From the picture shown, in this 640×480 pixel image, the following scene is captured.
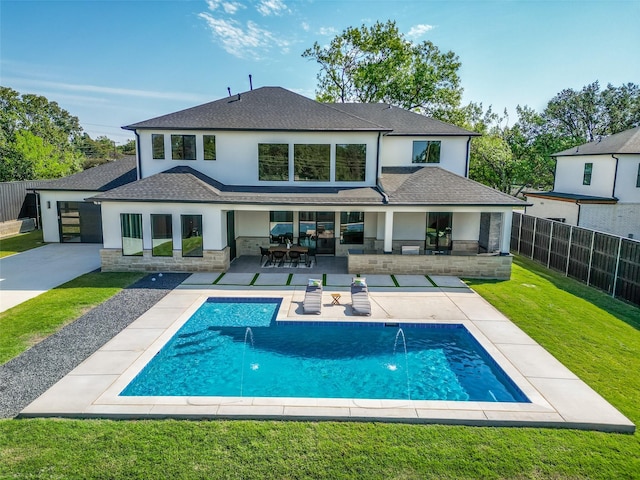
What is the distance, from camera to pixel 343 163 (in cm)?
1917

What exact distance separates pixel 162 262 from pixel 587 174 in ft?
89.6

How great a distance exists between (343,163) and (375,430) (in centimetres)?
1440

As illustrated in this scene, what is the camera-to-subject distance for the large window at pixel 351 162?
1898 cm

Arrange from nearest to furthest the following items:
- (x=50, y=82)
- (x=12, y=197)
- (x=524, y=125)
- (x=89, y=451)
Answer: (x=89, y=451), (x=12, y=197), (x=50, y=82), (x=524, y=125)

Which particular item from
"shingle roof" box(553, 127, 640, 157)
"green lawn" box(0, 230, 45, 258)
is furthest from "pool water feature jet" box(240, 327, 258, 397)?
"shingle roof" box(553, 127, 640, 157)

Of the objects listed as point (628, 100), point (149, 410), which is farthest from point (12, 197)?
point (628, 100)

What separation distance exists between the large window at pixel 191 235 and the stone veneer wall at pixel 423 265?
6769 millimetres

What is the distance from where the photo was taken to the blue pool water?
8.43 m

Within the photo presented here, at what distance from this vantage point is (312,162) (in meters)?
19.2

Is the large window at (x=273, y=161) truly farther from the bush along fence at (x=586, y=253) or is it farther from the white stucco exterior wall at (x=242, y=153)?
the bush along fence at (x=586, y=253)

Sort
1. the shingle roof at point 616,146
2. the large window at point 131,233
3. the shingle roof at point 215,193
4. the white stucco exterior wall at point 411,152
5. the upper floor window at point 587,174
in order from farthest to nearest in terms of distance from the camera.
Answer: the upper floor window at point 587,174
the shingle roof at point 616,146
the white stucco exterior wall at point 411,152
the large window at point 131,233
the shingle roof at point 215,193

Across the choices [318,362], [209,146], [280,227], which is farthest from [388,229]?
[209,146]

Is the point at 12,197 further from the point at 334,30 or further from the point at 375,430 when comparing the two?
the point at 334,30

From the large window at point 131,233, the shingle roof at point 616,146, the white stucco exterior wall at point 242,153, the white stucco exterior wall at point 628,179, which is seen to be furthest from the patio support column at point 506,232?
the large window at point 131,233
